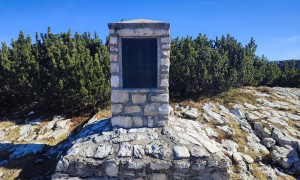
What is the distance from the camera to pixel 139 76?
5.42 m

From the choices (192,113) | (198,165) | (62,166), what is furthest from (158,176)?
(192,113)

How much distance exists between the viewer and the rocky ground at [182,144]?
15.1 ft

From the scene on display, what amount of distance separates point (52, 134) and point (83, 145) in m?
3.41

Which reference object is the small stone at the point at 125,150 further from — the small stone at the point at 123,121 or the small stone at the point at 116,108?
the small stone at the point at 116,108

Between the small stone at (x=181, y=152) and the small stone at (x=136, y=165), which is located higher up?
the small stone at (x=181, y=152)

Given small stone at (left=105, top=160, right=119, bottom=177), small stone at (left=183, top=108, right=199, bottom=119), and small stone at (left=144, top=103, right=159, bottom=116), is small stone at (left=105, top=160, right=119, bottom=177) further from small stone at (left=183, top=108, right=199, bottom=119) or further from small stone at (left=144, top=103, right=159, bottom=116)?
small stone at (left=183, top=108, right=199, bottom=119)

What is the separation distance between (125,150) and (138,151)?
274mm

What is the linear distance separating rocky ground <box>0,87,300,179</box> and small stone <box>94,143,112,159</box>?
0.07 feet

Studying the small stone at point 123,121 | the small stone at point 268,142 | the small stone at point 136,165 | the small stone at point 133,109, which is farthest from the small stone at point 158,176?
the small stone at point 268,142

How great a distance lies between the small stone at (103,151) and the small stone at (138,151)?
524 millimetres

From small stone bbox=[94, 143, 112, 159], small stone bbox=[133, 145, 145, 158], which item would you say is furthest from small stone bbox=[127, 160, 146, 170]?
small stone bbox=[94, 143, 112, 159]

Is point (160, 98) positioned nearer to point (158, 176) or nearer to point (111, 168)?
point (158, 176)

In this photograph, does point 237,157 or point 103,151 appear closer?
point 103,151

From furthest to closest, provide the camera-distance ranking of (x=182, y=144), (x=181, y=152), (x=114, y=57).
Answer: (x=114, y=57)
(x=182, y=144)
(x=181, y=152)
